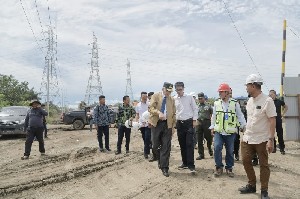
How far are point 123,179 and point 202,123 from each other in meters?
3.37

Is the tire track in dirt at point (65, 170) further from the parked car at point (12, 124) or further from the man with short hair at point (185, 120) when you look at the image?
the parked car at point (12, 124)

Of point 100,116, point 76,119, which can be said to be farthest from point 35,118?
point 76,119

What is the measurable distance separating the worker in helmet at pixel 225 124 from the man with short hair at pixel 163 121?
103 cm

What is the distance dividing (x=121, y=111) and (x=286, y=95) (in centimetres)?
628

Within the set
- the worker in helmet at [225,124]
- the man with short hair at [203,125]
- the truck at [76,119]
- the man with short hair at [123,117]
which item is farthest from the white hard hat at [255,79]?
the truck at [76,119]

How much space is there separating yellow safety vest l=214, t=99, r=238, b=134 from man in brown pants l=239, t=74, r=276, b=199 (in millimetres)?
1304

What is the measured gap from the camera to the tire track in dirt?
748 cm

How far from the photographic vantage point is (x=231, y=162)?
26.0 feet

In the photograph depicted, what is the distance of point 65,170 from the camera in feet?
30.2

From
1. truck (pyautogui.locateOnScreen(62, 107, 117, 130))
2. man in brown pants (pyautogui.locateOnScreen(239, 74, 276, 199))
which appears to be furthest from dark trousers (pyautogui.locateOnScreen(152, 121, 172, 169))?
truck (pyautogui.locateOnScreen(62, 107, 117, 130))

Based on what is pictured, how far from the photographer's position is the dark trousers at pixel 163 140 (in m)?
8.15

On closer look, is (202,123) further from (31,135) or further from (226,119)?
(31,135)

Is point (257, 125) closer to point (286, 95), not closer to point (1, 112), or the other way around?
point (286, 95)

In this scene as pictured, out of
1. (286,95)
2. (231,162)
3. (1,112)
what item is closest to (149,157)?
(231,162)
